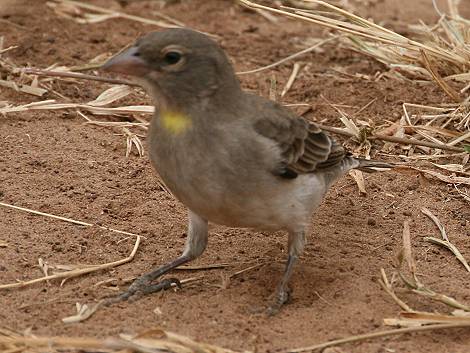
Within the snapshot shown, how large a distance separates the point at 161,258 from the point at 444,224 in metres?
1.89

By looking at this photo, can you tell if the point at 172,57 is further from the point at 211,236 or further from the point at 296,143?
the point at 211,236

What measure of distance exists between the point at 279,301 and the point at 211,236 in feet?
3.43

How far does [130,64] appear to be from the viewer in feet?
17.0

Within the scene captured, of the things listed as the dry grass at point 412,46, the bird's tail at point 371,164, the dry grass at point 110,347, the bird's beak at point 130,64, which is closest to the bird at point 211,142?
the bird's beak at point 130,64

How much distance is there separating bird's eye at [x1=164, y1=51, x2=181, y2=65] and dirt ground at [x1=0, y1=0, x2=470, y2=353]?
4.39 feet

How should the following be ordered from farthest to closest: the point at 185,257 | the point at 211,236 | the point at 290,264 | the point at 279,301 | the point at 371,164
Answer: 1. the point at 371,164
2. the point at 211,236
3. the point at 185,257
4. the point at 290,264
5. the point at 279,301

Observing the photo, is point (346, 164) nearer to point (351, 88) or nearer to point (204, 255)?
point (204, 255)

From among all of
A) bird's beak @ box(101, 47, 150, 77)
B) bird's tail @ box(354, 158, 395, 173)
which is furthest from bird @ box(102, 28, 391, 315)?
bird's tail @ box(354, 158, 395, 173)

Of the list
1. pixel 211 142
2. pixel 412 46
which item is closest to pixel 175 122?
pixel 211 142

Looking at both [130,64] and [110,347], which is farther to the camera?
[130,64]

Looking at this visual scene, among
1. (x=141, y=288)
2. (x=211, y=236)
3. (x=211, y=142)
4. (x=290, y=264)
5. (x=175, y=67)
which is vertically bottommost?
(x=211, y=236)

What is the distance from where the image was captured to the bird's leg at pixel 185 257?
18.5 feet

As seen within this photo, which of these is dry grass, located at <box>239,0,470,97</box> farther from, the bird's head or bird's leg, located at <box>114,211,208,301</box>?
bird's leg, located at <box>114,211,208,301</box>

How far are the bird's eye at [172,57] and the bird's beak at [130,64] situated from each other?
0.12 metres
